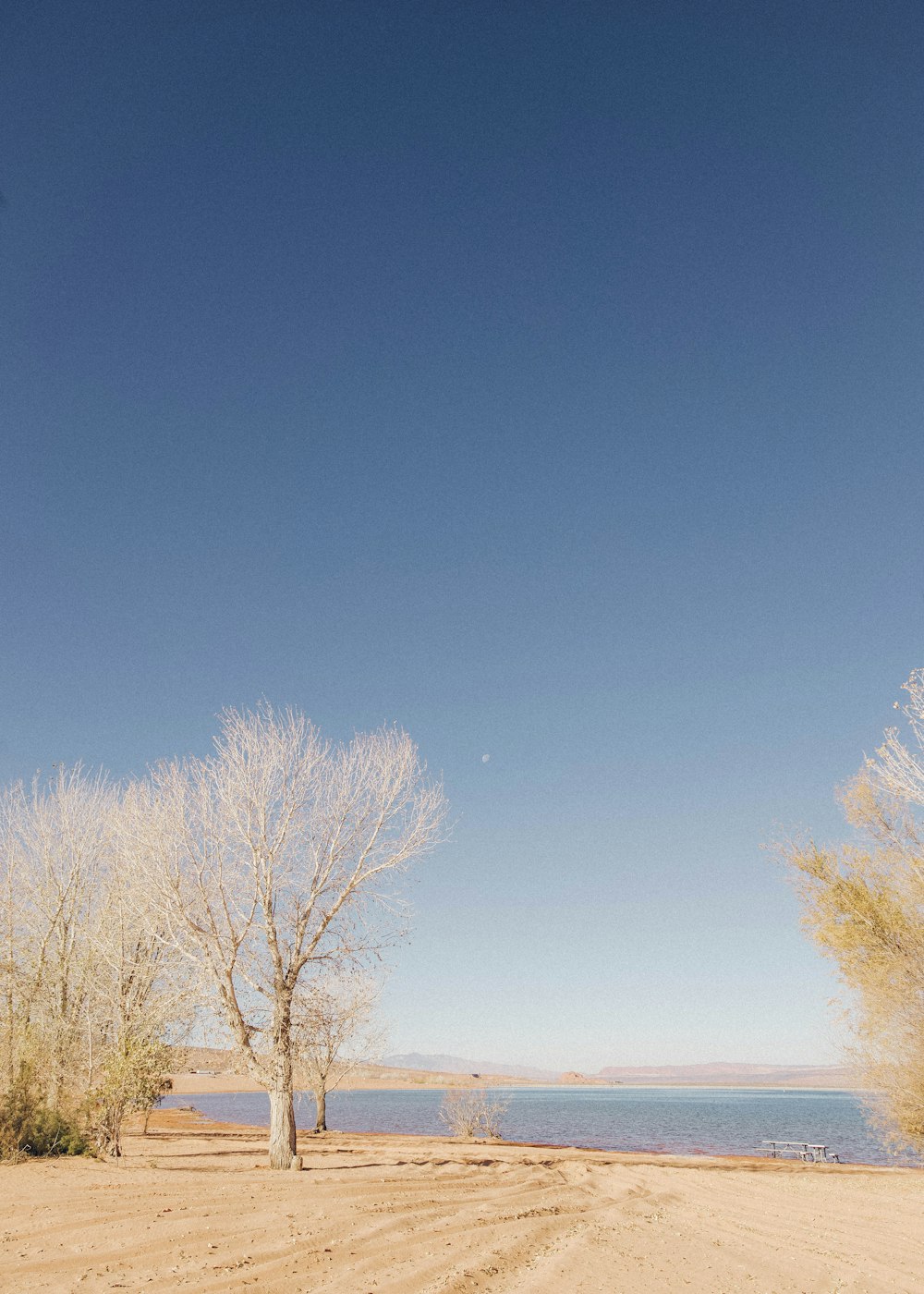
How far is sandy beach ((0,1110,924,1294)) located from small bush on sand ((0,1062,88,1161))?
761 millimetres

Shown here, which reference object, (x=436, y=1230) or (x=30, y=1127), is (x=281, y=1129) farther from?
(x=436, y=1230)

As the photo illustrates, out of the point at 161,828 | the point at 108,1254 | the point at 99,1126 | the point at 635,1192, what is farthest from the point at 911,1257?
the point at 99,1126

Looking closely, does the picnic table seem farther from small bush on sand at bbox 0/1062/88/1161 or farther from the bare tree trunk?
small bush on sand at bbox 0/1062/88/1161

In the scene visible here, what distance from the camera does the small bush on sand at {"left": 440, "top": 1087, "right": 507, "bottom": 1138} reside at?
27500 millimetres

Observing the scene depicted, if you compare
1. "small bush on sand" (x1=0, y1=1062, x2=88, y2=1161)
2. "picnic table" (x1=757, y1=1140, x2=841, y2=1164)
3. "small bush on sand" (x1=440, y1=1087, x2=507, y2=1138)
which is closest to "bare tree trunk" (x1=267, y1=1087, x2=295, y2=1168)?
"small bush on sand" (x1=0, y1=1062, x2=88, y2=1161)

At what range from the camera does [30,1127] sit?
45.1ft

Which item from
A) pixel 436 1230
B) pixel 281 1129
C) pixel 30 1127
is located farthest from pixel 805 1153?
pixel 30 1127

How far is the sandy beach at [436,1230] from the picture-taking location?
252 inches

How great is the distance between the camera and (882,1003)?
58.0 feet

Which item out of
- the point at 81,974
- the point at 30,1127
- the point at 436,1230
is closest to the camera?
the point at 436,1230

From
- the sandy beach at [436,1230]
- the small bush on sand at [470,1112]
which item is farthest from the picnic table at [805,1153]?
the sandy beach at [436,1230]

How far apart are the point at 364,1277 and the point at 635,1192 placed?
8037 mm

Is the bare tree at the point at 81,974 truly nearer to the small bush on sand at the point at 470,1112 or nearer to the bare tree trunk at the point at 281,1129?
the bare tree trunk at the point at 281,1129

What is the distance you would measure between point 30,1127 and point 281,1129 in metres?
4.68
